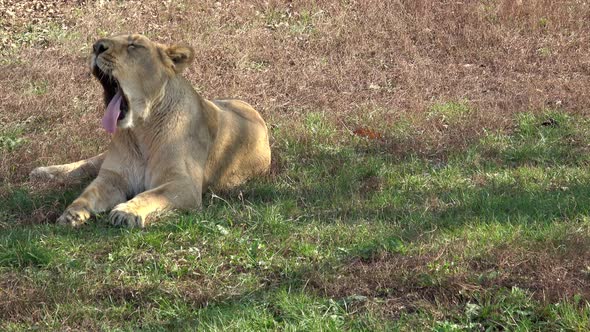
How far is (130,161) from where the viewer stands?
711cm

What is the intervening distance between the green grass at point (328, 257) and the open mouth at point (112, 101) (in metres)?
0.74

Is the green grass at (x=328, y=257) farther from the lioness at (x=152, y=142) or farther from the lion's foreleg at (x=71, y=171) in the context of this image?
the lion's foreleg at (x=71, y=171)

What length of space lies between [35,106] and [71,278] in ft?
14.9

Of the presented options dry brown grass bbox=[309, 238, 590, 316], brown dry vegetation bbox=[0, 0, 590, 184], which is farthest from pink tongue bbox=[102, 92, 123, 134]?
dry brown grass bbox=[309, 238, 590, 316]

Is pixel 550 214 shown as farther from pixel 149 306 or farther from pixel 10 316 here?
pixel 10 316

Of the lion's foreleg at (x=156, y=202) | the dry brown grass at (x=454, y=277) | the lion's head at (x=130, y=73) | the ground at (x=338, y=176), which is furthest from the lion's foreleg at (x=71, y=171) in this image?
the dry brown grass at (x=454, y=277)

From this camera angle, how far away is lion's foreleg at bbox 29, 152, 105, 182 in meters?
7.49

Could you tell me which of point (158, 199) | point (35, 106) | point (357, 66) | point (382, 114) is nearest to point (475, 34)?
point (357, 66)

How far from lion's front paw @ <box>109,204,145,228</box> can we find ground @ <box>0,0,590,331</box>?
0.36 ft

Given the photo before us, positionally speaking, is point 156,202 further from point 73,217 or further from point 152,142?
point 152,142

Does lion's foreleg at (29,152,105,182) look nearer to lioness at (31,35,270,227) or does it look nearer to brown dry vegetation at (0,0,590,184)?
lioness at (31,35,270,227)

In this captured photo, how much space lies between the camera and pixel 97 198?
6746 mm

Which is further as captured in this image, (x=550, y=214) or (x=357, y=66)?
(x=357, y=66)

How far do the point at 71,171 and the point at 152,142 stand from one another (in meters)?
1.04
